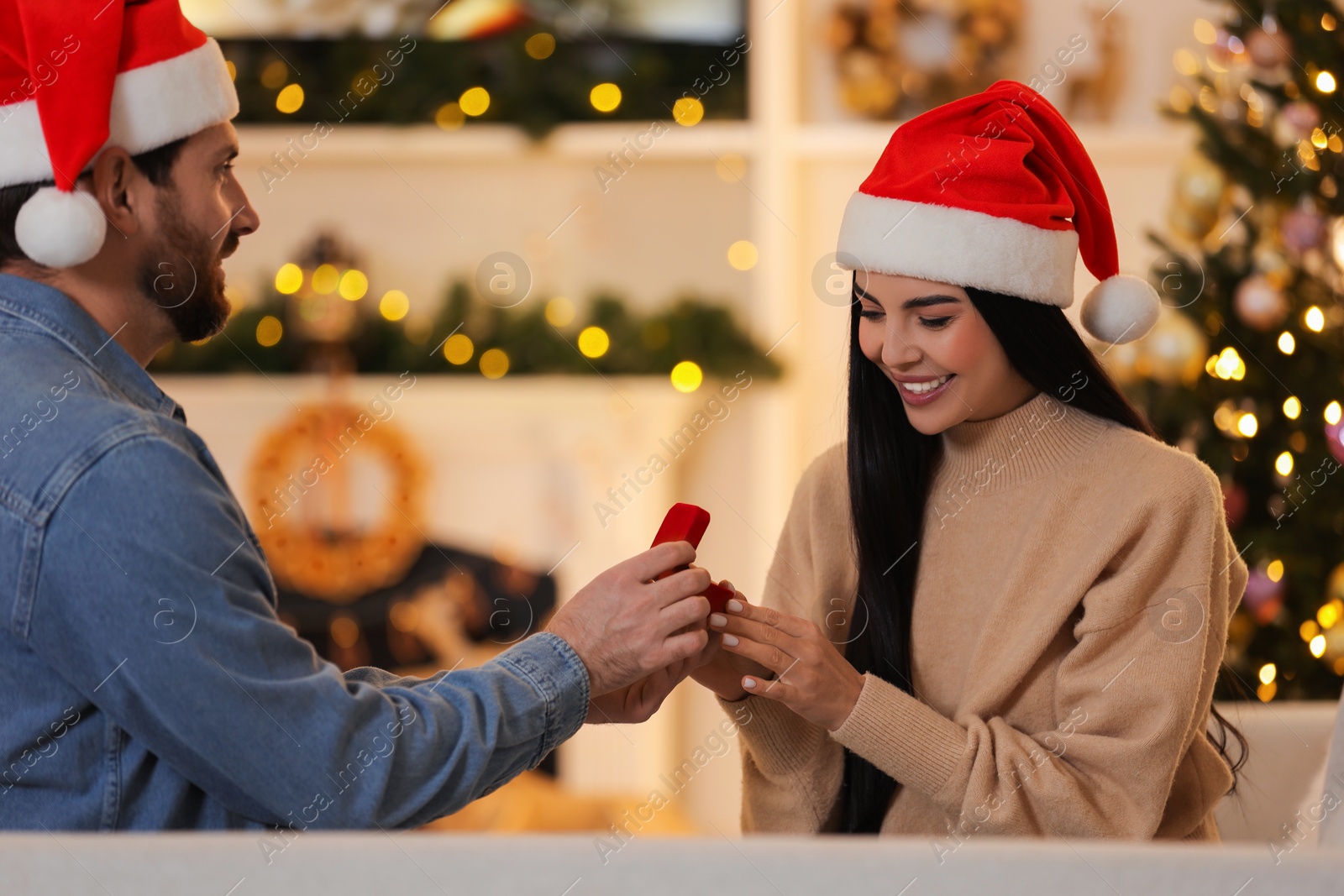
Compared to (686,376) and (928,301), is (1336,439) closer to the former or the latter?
(928,301)

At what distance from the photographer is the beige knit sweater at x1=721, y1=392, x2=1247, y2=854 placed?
1.44 meters

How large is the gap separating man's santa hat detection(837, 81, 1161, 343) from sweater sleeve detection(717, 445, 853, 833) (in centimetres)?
36

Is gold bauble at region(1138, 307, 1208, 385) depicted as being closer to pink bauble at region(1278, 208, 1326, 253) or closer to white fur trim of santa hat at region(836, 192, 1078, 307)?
pink bauble at region(1278, 208, 1326, 253)

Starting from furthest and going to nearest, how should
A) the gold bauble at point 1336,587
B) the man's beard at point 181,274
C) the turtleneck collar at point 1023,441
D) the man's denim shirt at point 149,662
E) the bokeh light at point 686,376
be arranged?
the bokeh light at point 686,376 < the gold bauble at point 1336,587 < the turtleneck collar at point 1023,441 < the man's beard at point 181,274 < the man's denim shirt at point 149,662

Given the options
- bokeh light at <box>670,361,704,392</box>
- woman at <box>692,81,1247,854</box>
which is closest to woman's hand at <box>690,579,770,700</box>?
woman at <box>692,81,1247,854</box>

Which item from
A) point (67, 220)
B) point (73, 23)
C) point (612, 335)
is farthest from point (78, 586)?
point (612, 335)

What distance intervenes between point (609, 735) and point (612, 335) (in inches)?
50.3

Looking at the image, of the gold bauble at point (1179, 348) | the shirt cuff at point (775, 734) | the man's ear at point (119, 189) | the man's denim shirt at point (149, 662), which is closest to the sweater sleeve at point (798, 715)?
the shirt cuff at point (775, 734)

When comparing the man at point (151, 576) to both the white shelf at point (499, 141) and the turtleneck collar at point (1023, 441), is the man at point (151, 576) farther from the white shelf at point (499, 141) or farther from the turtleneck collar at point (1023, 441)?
the white shelf at point (499, 141)

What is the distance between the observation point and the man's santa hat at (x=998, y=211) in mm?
1522

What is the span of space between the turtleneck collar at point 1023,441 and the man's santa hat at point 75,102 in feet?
3.48

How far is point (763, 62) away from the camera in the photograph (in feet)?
12.9

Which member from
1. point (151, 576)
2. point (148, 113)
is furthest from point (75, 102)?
point (151, 576)

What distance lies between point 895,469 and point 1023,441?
0.18m
